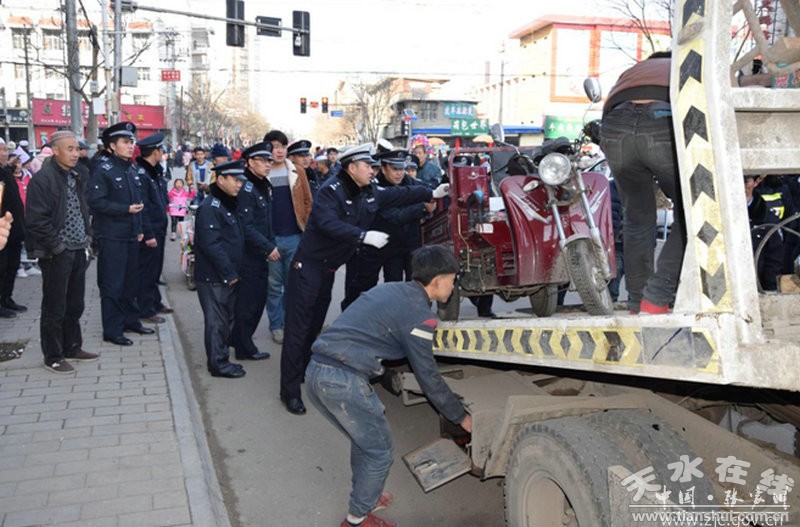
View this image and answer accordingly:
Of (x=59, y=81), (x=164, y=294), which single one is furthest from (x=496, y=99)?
(x=164, y=294)

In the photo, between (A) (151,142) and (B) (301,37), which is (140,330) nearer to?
(A) (151,142)

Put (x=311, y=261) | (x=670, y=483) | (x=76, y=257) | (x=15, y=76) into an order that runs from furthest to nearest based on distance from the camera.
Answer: (x=15, y=76) < (x=76, y=257) < (x=311, y=261) < (x=670, y=483)

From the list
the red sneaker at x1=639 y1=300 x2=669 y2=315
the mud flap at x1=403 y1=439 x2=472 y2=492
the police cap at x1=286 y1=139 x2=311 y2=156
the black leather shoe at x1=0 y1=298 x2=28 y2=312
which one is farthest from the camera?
the police cap at x1=286 y1=139 x2=311 y2=156

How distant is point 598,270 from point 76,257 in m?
4.45

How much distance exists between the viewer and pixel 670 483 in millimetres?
2480

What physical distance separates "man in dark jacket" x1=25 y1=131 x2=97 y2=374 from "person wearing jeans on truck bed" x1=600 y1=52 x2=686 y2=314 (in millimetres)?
4467

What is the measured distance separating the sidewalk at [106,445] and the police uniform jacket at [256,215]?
4.30 ft

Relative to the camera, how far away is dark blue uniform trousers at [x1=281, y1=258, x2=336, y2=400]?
5.55m

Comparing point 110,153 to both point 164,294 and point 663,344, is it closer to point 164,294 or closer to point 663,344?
point 164,294

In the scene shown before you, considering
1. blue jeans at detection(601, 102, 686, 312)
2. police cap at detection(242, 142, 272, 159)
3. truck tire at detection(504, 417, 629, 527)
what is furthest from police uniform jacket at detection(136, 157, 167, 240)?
truck tire at detection(504, 417, 629, 527)

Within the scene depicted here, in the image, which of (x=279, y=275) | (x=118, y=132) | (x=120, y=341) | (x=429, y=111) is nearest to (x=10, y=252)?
(x=120, y=341)

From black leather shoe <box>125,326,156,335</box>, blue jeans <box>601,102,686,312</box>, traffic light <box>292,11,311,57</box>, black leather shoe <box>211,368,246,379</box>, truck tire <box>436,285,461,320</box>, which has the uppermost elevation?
traffic light <box>292,11,311,57</box>

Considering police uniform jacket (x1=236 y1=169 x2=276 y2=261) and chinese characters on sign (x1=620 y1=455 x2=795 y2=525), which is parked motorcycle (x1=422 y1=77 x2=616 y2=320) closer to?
police uniform jacket (x1=236 y1=169 x2=276 y2=261)

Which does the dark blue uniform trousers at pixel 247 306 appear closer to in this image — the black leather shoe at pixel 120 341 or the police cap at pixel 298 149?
the black leather shoe at pixel 120 341
